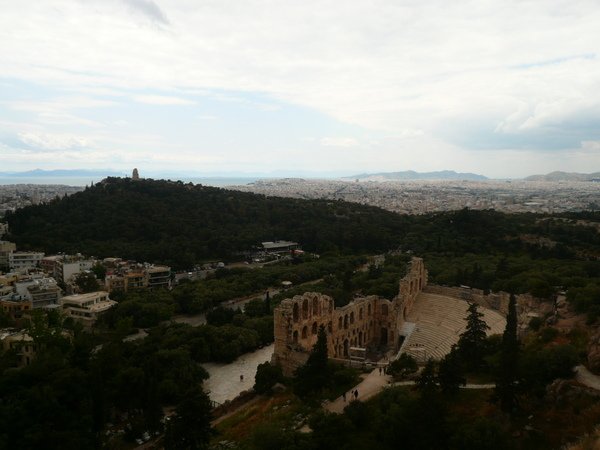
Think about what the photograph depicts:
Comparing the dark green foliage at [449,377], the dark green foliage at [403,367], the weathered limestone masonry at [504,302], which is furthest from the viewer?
the weathered limestone masonry at [504,302]

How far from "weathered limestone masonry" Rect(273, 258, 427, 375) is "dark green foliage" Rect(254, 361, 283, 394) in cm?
92

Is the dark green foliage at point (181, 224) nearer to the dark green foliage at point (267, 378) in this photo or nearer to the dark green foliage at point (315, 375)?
the dark green foliage at point (267, 378)

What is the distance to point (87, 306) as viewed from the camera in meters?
47.5

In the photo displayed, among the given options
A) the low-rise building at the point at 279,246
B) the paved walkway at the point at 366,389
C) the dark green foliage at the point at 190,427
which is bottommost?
the low-rise building at the point at 279,246

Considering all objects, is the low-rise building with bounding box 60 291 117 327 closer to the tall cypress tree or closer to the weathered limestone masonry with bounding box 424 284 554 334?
the weathered limestone masonry with bounding box 424 284 554 334

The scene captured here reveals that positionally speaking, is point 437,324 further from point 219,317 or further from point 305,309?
point 219,317

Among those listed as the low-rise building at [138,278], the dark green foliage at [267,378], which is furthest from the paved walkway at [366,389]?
the low-rise building at [138,278]

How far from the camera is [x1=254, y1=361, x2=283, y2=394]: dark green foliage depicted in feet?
95.5

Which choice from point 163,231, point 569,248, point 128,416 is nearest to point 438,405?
point 128,416

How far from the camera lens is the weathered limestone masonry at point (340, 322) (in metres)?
30.1

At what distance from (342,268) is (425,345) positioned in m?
33.6

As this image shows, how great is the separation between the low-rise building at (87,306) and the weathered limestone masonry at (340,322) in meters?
23.8

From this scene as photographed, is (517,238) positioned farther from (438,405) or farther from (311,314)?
(438,405)

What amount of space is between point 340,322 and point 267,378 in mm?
7110
